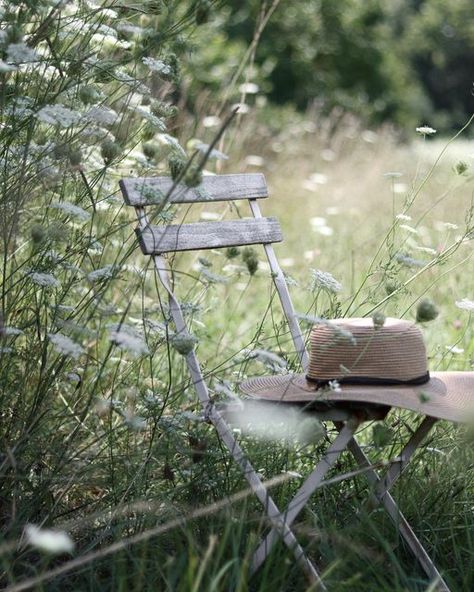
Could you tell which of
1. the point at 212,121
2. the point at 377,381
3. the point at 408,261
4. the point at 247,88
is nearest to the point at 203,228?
the point at 408,261

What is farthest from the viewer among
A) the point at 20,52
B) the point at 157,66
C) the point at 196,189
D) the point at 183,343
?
the point at 196,189

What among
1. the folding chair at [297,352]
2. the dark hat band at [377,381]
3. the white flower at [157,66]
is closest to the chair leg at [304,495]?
the folding chair at [297,352]

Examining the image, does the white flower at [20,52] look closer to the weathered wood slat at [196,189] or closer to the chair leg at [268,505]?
the weathered wood slat at [196,189]

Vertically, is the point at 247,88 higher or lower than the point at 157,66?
lower

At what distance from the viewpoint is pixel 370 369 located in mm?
2809

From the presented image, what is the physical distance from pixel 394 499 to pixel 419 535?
133 mm

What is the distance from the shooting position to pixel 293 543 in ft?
8.59

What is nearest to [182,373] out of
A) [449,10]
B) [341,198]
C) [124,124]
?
[124,124]

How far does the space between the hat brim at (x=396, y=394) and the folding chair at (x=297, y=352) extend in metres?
0.06

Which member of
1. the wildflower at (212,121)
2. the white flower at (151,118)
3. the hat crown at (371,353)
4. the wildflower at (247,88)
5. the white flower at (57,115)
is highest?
the white flower at (57,115)

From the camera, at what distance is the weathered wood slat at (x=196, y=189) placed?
2.86 meters

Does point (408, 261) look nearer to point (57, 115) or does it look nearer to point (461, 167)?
point (461, 167)

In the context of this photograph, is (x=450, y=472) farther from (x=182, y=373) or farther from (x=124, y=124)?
(x=124, y=124)

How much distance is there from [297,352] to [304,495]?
1.72 ft
